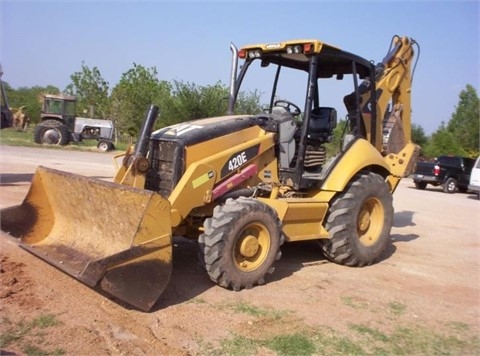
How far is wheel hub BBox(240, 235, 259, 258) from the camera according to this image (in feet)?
18.5

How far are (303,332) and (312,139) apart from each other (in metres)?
3.27

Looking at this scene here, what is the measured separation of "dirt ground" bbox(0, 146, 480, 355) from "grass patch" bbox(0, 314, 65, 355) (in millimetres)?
15

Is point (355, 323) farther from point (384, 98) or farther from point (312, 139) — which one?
point (384, 98)

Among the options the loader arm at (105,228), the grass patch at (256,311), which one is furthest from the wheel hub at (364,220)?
the loader arm at (105,228)

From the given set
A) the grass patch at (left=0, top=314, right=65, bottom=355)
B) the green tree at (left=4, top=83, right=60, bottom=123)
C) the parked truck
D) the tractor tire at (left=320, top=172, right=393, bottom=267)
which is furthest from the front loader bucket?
the green tree at (left=4, top=83, right=60, bottom=123)

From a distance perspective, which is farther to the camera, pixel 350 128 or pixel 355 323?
pixel 350 128

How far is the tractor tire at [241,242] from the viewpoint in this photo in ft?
17.6

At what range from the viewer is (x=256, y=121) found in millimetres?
6691

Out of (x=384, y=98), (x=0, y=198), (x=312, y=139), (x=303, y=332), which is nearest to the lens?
(x=303, y=332)

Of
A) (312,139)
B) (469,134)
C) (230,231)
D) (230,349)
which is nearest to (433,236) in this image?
(312,139)

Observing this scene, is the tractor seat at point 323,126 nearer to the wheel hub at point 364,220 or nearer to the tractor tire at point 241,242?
the wheel hub at point 364,220

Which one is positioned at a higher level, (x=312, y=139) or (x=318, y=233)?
(x=312, y=139)

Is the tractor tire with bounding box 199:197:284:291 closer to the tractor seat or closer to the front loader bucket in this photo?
the front loader bucket

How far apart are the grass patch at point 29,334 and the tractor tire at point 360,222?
12.3 feet
